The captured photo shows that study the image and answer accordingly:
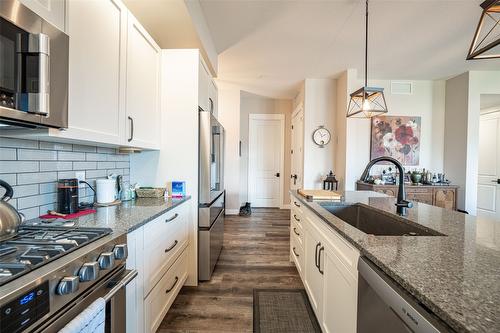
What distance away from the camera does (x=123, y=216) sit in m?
1.36

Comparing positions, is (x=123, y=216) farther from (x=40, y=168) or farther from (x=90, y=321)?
(x=90, y=321)

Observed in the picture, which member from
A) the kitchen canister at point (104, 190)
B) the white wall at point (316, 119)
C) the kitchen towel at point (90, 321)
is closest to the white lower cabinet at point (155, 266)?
the kitchen towel at point (90, 321)

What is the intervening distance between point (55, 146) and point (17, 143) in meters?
0.23

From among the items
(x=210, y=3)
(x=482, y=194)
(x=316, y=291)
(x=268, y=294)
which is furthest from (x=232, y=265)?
(x=482, y=194)

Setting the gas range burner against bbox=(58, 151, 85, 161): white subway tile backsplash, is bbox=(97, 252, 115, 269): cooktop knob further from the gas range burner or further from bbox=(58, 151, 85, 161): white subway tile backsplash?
bbox=(58, 151, 85, 161): white subway tile backsplash

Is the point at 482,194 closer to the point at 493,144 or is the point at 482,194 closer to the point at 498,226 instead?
the point at 493,144

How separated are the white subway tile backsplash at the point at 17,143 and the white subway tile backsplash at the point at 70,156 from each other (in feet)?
0.55

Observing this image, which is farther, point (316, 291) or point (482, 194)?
point (482, 194)

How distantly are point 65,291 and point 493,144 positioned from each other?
22.7 feet

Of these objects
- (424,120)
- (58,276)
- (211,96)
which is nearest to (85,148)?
(58,276)

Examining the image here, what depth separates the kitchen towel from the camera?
0.70 m

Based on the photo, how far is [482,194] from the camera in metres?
4.83

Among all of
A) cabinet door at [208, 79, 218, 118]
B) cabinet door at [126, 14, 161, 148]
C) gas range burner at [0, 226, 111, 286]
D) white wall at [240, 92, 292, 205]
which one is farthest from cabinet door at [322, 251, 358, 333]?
white wall at [240, 92, 292, 205]

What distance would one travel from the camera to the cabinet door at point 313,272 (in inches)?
59.9
